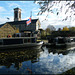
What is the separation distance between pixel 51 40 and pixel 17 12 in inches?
1505

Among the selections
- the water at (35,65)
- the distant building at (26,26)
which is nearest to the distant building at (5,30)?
the distant building at (26,26)

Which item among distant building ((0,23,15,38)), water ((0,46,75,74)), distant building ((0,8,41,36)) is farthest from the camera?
distant building ((0,8,41,36))

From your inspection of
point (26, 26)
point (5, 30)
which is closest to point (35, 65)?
point (5, 30)

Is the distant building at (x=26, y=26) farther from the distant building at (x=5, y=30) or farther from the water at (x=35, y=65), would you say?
the water at (x=35, y=65)

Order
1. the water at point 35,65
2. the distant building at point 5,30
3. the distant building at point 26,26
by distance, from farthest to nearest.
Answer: the distant building at point 26,26 → the distant building at point 5,30 → the water at point 35,65

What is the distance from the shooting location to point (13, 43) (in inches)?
664

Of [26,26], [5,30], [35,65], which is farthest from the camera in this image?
[26,26]

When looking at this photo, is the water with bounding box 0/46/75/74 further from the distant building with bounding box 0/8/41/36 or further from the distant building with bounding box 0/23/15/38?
the distant building with bounding box 0/8/41/36

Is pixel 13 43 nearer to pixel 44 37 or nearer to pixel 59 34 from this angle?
pixel 44 37

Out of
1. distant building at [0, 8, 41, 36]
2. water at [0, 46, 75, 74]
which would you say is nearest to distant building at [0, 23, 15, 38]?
distant building at [0, 8, 41, 36]

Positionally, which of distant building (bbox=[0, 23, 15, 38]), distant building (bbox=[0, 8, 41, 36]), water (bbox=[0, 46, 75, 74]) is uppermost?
distant building (bbox=[0, 8, 41, 36])

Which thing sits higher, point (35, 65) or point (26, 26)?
point (26, 26)

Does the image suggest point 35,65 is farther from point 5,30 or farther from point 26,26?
point 26,26

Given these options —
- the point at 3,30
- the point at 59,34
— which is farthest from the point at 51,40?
the point at 59,34
